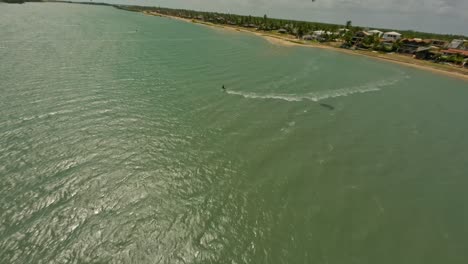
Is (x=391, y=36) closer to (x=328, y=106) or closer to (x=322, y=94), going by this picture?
(x=322, y=94)

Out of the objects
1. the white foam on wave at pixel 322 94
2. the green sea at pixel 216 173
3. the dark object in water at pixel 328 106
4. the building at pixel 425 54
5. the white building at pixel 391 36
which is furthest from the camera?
the white building at pixel 391 36

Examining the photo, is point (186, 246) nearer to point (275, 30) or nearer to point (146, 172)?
point (146, 172)

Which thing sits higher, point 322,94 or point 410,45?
point 410,45

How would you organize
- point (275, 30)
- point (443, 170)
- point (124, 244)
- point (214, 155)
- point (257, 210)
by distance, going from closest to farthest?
1. point (124, 244)
2. point (257, 210)
3. point (214, 155)
4. point (443, 170)
5. point (275, 30)

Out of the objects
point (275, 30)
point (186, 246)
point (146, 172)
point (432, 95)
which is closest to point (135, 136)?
point (146, 172)

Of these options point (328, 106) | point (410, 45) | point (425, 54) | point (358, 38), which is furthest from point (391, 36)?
point (328, 106)

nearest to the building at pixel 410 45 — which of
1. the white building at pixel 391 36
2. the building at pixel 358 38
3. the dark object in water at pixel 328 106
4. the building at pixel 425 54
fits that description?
the building at pixel 425 54

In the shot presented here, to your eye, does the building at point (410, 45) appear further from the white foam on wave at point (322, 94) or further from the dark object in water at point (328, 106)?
the dark object in water at point (328, 106)

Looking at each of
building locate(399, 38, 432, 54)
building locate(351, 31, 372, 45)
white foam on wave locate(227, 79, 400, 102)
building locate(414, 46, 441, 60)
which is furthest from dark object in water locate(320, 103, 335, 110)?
building locate(351, 31, 372, 45)
